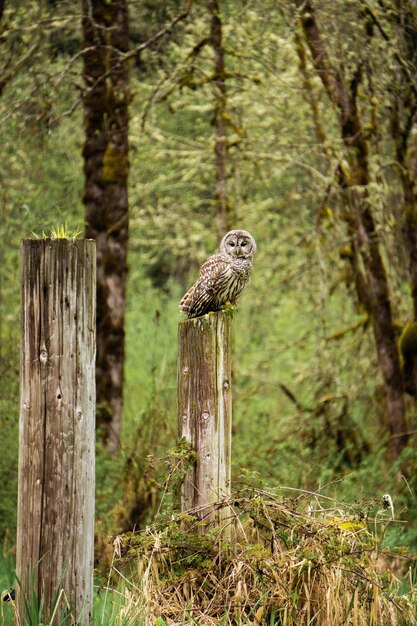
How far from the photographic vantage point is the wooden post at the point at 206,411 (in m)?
5.02

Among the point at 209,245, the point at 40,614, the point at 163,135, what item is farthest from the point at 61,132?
the point at 40,614

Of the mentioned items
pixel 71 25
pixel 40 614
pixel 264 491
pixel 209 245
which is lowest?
pixel 40 614

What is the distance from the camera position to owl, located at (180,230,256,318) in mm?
6062

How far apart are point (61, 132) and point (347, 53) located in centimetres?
389

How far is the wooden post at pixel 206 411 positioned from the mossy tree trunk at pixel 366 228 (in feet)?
13.6

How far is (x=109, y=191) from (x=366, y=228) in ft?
8.66

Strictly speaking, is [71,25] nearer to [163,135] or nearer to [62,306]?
[163,135]

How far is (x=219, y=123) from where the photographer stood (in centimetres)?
1062

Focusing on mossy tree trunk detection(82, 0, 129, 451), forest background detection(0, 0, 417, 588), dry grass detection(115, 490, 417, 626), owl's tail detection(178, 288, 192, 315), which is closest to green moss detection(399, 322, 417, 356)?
forest background detection(0, 0, 417, 588)

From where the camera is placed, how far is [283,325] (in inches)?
691

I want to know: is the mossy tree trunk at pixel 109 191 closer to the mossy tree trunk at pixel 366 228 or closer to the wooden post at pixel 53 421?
the mossy tree trunk at pixel 366 228

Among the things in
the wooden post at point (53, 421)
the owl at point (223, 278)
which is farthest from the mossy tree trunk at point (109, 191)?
the wooden post at point (53, 421)

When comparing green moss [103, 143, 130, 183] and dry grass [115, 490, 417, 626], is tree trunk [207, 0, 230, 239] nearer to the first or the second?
green moss [103, 143, 130, 183]

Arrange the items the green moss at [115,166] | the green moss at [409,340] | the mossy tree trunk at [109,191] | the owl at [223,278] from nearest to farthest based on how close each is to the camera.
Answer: the owl at [223,278], the green moss at [409,340], the mossy tree trunk at [109,191], the green moss at [115,166]
